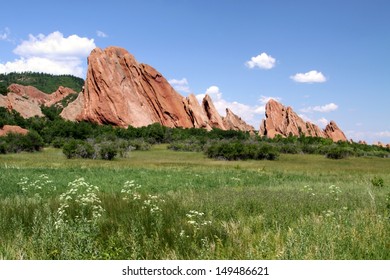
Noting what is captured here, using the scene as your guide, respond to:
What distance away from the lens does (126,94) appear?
122m

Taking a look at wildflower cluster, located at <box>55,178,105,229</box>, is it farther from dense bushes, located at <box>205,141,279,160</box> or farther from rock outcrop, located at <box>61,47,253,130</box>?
rock outcrop, located at <box>61,47,253,130</box>

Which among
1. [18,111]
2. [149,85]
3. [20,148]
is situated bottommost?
[20,148]

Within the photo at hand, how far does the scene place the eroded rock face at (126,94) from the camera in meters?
114

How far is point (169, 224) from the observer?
7.27 metres

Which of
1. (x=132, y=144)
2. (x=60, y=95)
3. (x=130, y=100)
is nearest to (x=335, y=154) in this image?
(x=132, y=144)

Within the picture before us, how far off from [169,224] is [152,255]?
6.06 feet

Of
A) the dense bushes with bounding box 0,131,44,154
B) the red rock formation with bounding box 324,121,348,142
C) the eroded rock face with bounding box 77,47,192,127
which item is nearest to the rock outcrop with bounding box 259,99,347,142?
the red rock formation with bounding box 324,121,348,142

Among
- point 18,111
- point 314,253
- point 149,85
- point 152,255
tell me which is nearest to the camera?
point 314,253

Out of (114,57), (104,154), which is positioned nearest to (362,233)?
(104,154)

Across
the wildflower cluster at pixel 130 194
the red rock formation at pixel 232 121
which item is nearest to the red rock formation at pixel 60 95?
the red rock formation at pixel 232 121

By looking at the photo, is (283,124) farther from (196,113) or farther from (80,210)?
(80,210)

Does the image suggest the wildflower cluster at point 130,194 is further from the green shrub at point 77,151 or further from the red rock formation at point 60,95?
the red rock formation at point 60,95

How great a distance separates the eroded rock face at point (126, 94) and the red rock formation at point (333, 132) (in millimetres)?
70221
